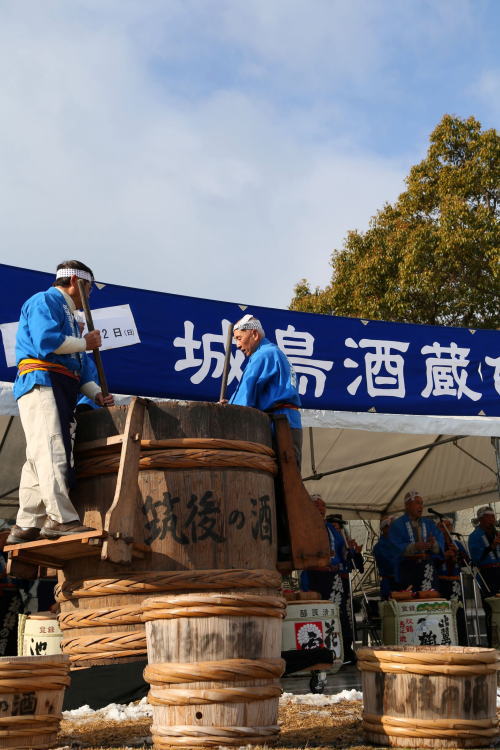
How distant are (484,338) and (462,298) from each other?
870 centimetres

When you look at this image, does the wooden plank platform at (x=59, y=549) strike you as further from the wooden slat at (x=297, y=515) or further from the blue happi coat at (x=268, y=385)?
the blue happi coat at (x=268, y=385)

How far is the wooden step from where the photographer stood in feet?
12.0

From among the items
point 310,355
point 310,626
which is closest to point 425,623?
point 310,626

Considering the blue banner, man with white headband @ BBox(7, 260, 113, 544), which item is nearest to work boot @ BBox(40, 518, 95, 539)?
man with white headband @ BBox(7, 260, 113, 544)

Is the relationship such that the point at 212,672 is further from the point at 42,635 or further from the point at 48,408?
the point at 42,635

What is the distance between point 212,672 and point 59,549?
103cm

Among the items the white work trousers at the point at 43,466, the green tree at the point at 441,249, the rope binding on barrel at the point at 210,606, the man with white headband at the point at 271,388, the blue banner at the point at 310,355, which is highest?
the green tree at the point at 441,249

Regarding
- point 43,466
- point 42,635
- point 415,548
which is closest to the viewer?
point 43,466

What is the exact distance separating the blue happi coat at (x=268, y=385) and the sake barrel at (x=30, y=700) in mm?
1867

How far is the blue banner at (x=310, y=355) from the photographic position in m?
7.25

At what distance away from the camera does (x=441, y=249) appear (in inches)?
675

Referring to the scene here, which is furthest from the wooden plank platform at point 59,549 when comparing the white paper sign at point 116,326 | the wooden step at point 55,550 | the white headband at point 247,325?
the white paper sign at point 116,326

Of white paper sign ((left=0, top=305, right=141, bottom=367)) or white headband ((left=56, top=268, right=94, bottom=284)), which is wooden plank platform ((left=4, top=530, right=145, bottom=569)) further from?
white paper sign ((left=0, top=305, right=141, bottom=367))

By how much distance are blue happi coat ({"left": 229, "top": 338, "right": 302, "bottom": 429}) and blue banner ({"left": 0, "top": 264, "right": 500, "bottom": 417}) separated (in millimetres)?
2511
